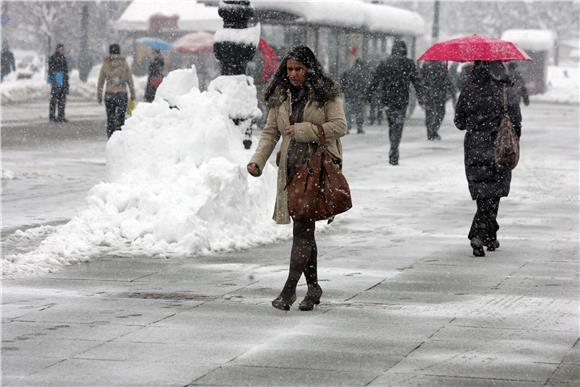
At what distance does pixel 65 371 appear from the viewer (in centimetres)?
667

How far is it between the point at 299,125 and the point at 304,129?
47mm

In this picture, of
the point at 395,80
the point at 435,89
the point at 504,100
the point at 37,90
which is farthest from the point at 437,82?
the point at 37,90

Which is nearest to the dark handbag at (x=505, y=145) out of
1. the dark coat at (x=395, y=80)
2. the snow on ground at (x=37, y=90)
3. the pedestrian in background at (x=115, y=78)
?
the dark coat at (x=395, y=80)

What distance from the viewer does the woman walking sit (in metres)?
8.47

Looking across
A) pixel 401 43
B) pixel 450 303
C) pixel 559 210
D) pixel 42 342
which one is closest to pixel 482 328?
pixel 450 303

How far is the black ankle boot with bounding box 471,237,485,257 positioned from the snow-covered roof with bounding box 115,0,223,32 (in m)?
43.7

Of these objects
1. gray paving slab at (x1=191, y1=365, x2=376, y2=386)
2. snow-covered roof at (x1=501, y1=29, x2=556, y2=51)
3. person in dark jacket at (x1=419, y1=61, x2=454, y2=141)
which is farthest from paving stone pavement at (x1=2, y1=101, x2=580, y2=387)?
snow-covered roof at (x1=501, y1=29, x2=556, y2=51)

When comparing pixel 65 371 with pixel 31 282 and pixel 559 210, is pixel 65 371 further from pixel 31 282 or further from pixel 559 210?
pixel 559 210

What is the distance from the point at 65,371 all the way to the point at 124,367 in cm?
30

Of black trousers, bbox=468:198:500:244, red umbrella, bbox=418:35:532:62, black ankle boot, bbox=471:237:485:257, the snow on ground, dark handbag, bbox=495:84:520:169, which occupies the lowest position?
the snow on ground

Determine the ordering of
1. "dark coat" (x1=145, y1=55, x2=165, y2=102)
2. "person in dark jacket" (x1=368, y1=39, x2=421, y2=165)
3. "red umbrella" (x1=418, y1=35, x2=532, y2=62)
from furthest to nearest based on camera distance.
Result: "dark coat" (x1=145, y1=55, x2=165, y2=102), "person in dark jacket" (x1=368, y1=39, x2=421, y2=165), "red umbrella" (x1=418, y1=35, x2=532, y2=62)

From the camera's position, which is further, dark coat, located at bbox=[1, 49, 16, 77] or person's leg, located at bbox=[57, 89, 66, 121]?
Result: dark coat, located at bbox=[1, 49, 16, 77]

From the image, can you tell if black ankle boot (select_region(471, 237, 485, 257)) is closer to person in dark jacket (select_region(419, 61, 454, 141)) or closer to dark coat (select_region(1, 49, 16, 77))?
person in dark jacket (select_region(419, 61, 454, 141))

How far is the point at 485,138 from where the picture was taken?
454 inches
